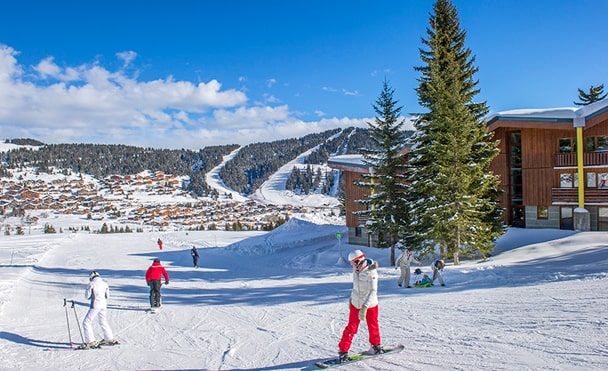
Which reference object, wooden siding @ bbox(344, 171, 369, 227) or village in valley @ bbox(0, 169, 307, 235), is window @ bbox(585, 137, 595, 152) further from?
village in valley @ bbox(0, 169, 307, 235)

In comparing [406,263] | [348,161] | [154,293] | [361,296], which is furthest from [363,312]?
[348,161]

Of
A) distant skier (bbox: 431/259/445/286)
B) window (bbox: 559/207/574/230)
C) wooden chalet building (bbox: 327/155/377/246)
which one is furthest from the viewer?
wooden chalet building (bbox: 327/155/377/246)

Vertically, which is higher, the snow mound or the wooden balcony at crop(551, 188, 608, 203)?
the wooden balcony at crop(551, 188, 608, 203)

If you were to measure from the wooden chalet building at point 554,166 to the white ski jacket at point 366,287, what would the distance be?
49.5ft

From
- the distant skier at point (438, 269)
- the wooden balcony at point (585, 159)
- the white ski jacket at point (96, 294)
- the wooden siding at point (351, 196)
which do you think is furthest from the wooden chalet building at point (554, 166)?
A: the white ski jacket at point (96, 294)

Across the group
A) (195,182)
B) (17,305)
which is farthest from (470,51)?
(195,182)

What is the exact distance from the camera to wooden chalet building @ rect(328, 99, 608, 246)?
851 inches

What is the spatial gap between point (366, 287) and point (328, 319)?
3.89 metres

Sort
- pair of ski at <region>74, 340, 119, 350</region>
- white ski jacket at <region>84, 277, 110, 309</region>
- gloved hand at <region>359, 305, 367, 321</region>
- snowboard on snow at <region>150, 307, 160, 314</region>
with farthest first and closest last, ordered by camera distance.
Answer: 1. snowboard on snow at <region>150, 307, 160, 314</region>
2. white ski jacket at <region>84, 277, 110, 309</region>
3. pair of ski at <region>74, 340, 119, 350</region>
4. gloved hand at <region>359, 305, 367, 321</region>

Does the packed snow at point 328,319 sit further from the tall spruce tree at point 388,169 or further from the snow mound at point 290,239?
the snow mound at point 290,239

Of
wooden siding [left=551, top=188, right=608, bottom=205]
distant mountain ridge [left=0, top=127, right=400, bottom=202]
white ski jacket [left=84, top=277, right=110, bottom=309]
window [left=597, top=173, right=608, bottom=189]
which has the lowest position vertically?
white ski jacket [left=84, top=277, right=110, bottom=309]

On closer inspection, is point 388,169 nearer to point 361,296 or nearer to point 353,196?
point 353,196

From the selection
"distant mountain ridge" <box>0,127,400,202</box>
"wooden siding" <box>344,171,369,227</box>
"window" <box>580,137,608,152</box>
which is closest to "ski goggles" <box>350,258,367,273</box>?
"window" <box>580,137,608,152</box>

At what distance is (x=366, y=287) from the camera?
18.8ft
